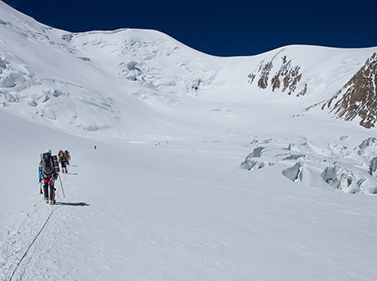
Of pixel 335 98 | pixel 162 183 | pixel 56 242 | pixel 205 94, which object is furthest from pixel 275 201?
pixel 205 94

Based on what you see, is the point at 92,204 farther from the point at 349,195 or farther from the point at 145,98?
the point at 145,98

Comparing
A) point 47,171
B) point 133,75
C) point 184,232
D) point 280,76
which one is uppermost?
point 280,76

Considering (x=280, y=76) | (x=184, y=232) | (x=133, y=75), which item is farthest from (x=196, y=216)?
(x=280, y=76)

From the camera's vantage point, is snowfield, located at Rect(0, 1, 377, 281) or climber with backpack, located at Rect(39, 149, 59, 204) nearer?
snowfield, located at Rect(0, 1, 377, 281)

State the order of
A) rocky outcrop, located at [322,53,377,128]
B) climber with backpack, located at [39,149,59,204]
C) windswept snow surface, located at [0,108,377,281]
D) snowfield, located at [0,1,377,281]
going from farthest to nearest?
rocky outcrop, located at [322,53,377,128] → climber with backpack, located at [39,149,59,204] → snowfield, located at [0,1,377,281] → windswept snow surface, located at [0,108,377,281]

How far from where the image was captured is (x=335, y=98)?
4797cm

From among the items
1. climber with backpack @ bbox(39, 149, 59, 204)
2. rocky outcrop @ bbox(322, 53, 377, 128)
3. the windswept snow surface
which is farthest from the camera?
rocky outcrop @ bbox(322, 53, 377, 128)

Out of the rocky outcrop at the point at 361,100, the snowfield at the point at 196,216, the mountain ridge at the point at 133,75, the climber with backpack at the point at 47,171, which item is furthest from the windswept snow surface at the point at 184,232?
the mountain ridge at the point at 133,75

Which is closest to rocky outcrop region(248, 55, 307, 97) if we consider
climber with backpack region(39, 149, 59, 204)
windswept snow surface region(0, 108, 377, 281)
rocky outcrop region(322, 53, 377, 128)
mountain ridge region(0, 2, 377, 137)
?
mountain ridge region(0, 2, 377, 137)

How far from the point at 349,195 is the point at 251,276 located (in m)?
8.62

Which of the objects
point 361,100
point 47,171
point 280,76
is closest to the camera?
point 47,171

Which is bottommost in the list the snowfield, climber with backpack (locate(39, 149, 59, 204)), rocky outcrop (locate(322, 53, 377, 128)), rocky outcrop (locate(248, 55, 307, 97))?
the snowfield

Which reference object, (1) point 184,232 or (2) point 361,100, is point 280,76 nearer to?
(2) point 361,100

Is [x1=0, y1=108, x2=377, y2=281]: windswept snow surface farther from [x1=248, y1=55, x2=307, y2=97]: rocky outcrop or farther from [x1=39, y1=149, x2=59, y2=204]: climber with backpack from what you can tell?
[x1=248, y1=55, x2=307, y2=97]: rocky outcrop
